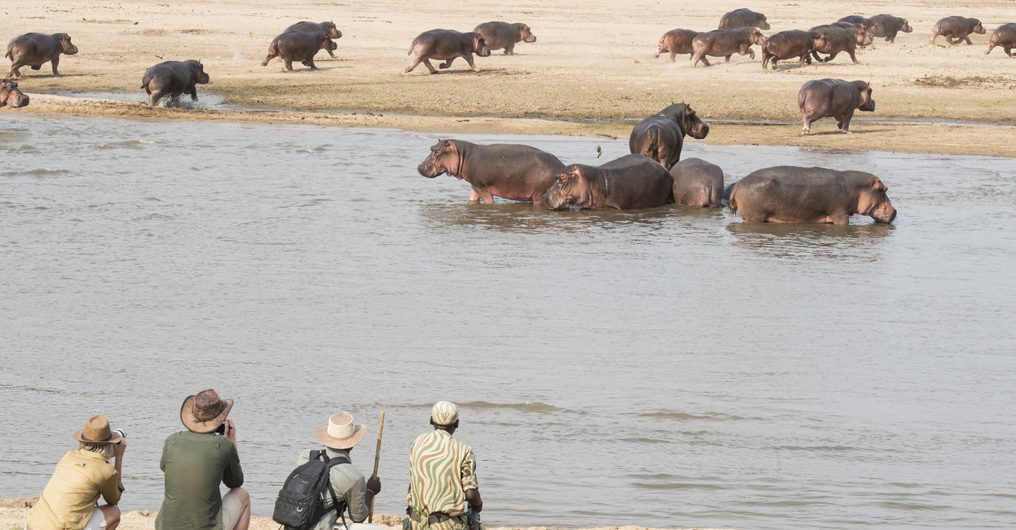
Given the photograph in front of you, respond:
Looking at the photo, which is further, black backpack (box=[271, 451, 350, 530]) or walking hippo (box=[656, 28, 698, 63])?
walking hippo (box=[656, 28, 698, 63])

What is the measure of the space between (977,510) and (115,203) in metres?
12.7

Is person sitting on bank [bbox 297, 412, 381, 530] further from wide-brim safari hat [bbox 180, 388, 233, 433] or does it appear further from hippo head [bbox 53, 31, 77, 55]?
hippo head [bbox 53, 31, 77, 55]

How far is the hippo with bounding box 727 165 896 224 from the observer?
17.8m

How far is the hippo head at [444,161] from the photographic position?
63.9 feet

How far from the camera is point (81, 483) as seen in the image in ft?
21.5

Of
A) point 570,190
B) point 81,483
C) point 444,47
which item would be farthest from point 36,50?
point 81,483

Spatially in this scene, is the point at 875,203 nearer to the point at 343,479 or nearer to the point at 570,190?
the point at 570,190

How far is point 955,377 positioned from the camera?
11.5m

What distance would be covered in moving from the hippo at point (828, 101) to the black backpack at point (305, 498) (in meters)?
19.9

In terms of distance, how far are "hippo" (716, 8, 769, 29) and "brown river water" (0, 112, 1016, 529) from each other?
2090 cm

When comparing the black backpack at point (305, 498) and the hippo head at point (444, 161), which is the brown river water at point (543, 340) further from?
the black backpack at point (305, 498)

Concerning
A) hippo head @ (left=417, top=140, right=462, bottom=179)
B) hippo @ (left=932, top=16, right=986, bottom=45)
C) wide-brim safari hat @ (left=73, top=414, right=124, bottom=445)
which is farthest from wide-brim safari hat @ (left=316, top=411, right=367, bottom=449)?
hippo @ (left=932, top=16, right=986, bottom=45)

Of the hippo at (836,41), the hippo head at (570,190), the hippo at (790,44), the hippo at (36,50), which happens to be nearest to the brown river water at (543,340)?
the hippo head at (570,190)

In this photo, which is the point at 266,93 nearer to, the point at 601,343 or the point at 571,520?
the point at 601,343
